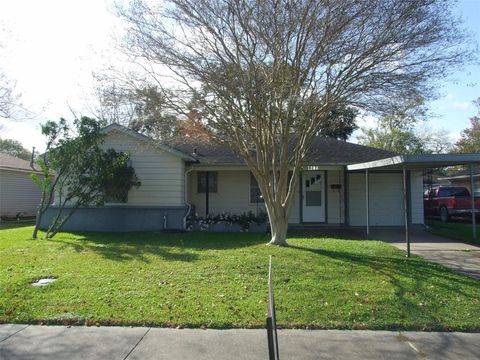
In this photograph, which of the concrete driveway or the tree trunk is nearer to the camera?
the concrete driveway

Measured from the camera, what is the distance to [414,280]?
820 centimetres

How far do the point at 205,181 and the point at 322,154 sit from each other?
16.3 feet

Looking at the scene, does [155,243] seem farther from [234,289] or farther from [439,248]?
[439,248]

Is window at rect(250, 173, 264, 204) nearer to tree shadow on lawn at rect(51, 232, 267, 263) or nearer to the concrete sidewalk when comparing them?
tree shadow on lawn at rect(51, 232, 267, 263)

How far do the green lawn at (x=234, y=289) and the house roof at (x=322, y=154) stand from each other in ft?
21.7

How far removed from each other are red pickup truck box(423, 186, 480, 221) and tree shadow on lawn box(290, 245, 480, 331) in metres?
13.7

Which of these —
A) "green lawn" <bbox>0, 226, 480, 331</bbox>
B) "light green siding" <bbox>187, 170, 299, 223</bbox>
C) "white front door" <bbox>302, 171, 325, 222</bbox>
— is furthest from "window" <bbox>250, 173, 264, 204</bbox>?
"green lawn" <bbox>0, 226, 480, 331</bbox>

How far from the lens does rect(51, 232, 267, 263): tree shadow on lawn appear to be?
35.6 feet

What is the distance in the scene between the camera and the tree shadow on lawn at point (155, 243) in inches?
427

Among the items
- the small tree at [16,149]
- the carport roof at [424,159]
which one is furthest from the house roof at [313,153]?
the small tree at [16,149]

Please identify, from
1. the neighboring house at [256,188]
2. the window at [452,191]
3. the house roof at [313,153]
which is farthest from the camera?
the window at [452,191]

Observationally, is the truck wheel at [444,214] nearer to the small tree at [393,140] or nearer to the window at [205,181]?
the window at [205,181]

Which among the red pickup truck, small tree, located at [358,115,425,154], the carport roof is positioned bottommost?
the red pickup truck

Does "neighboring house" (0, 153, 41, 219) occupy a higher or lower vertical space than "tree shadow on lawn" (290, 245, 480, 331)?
higher
